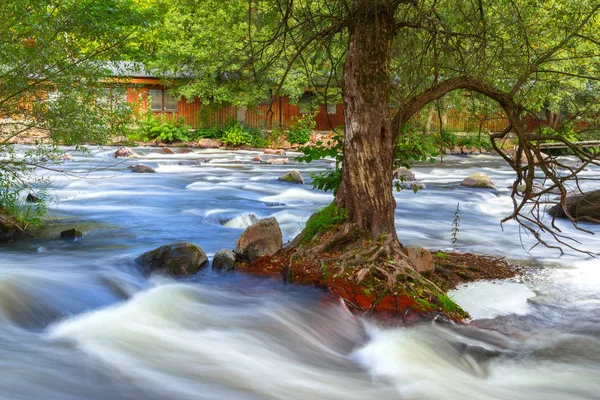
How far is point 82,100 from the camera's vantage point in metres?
9.38

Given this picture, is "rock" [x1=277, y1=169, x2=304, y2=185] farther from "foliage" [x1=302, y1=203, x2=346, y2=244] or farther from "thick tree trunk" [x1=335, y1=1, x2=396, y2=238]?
"thick tree trunk" [x1=335, y1=1, x2=396, y2=238]

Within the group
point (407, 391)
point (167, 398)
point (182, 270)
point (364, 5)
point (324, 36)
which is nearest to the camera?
point (167, 398)

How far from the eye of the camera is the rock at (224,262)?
7836 mm

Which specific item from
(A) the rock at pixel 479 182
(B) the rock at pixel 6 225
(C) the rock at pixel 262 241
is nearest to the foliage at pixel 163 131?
(A) the rock at pixel 479 182

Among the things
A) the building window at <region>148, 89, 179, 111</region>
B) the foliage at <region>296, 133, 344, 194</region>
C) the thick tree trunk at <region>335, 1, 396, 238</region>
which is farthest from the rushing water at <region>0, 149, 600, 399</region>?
the building window at <region>148, 89, 179, 111</region>

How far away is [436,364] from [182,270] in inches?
132

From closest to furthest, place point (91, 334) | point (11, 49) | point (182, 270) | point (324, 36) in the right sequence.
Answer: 1. point (91, 334)
2. point (324, 36)
3. point (182, 270)
4. point (11, 49)

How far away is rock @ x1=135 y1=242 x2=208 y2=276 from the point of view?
311 inches

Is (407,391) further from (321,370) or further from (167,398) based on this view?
(167,398)

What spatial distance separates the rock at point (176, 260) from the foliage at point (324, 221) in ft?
4.69

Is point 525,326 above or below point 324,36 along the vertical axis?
below

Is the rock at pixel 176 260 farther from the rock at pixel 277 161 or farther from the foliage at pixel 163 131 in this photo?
the foliage at pixel 163 131

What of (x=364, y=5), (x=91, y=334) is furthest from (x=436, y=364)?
(x=364, y=5)

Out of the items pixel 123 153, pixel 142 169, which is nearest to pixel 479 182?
pixel 142 169
